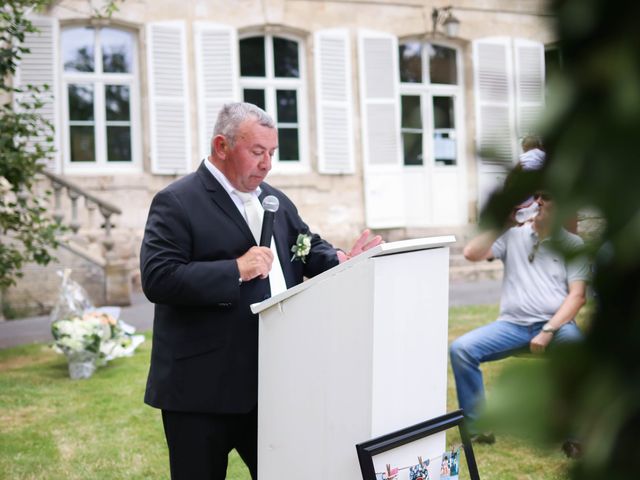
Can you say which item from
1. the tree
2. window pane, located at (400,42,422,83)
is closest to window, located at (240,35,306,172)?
window pane, located at (400,42,422,83)

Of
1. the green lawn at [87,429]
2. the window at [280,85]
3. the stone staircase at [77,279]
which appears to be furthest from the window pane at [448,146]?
the window at [280,85]

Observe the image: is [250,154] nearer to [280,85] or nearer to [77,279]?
[77,279]

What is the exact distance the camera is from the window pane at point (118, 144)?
13922 mm

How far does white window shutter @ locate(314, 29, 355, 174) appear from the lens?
48.8 feet

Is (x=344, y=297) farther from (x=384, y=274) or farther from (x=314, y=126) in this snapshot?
(x=314, y=126)

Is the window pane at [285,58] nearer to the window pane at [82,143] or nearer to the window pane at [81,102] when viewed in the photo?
the window pane at [81,102]

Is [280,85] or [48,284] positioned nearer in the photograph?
[48,284]

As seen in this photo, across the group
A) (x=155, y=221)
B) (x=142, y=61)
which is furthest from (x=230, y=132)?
(x=142, y=61)

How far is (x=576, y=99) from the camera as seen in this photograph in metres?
0.51

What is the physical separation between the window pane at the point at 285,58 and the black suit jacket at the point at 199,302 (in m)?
12.1

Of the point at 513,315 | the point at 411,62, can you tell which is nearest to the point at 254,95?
the point at 411,62

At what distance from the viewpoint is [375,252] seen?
248 cm

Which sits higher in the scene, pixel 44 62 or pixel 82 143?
pixel 44 62

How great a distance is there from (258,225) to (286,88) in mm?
12023
